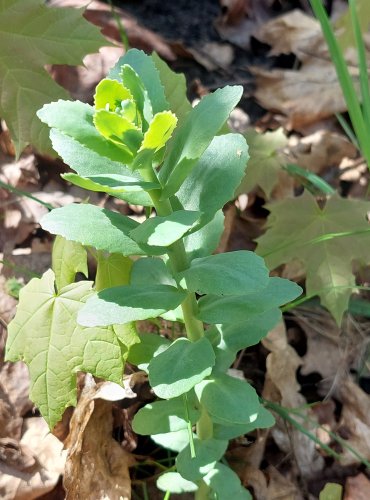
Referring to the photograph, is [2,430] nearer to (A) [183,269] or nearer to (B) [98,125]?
(A) [183,269]

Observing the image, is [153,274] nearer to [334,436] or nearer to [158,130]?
[158,130]

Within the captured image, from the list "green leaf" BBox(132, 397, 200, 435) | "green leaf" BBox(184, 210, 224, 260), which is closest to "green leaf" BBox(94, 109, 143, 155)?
"green leaf" BBox(184, 210, 224, 260)

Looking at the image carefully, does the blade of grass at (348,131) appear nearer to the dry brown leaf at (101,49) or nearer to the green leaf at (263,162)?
the green leaf at (263,162)

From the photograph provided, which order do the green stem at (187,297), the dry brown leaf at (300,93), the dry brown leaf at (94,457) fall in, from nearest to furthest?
the green stem at (187,297) < the dry brown leaf at (94,457) < the dry brown leaf at (300,93)

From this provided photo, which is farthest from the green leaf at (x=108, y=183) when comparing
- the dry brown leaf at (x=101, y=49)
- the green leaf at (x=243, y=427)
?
the dry brown leaf at (x=101, y=49)

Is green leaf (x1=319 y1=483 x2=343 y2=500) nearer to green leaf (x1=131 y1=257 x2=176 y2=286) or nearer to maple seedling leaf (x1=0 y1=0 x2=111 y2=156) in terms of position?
green leaf (x1=131 y1=257 x2=176 y2=286)

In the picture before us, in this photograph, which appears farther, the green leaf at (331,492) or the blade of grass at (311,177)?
the blade of grass at (311,177)

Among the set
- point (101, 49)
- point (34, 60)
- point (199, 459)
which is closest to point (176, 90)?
point (34, 60)
